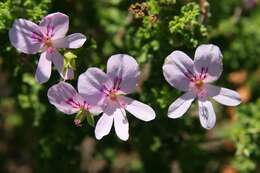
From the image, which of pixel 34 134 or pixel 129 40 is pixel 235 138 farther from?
pixel 34 134

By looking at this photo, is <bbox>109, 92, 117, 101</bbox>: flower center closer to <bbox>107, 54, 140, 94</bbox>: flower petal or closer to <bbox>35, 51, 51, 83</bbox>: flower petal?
<bbox>107, 54, 140, 94</bbox>: flower petal

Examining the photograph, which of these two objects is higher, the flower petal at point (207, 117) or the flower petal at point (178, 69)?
the flower petal at point (178, 69)

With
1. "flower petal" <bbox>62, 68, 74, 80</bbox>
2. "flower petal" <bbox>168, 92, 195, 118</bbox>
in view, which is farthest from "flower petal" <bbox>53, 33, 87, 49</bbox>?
"flower petal" <bbox>168, 92, 195, 118</bbox>

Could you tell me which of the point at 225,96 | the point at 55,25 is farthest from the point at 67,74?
the point at 225,96

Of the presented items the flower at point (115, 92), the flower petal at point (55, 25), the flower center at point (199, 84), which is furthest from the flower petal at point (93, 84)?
the flower center at point (199, 84)

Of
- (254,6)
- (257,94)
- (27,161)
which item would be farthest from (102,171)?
(254,6)

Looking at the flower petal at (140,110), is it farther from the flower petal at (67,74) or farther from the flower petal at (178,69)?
the flower petal at (67,74)
